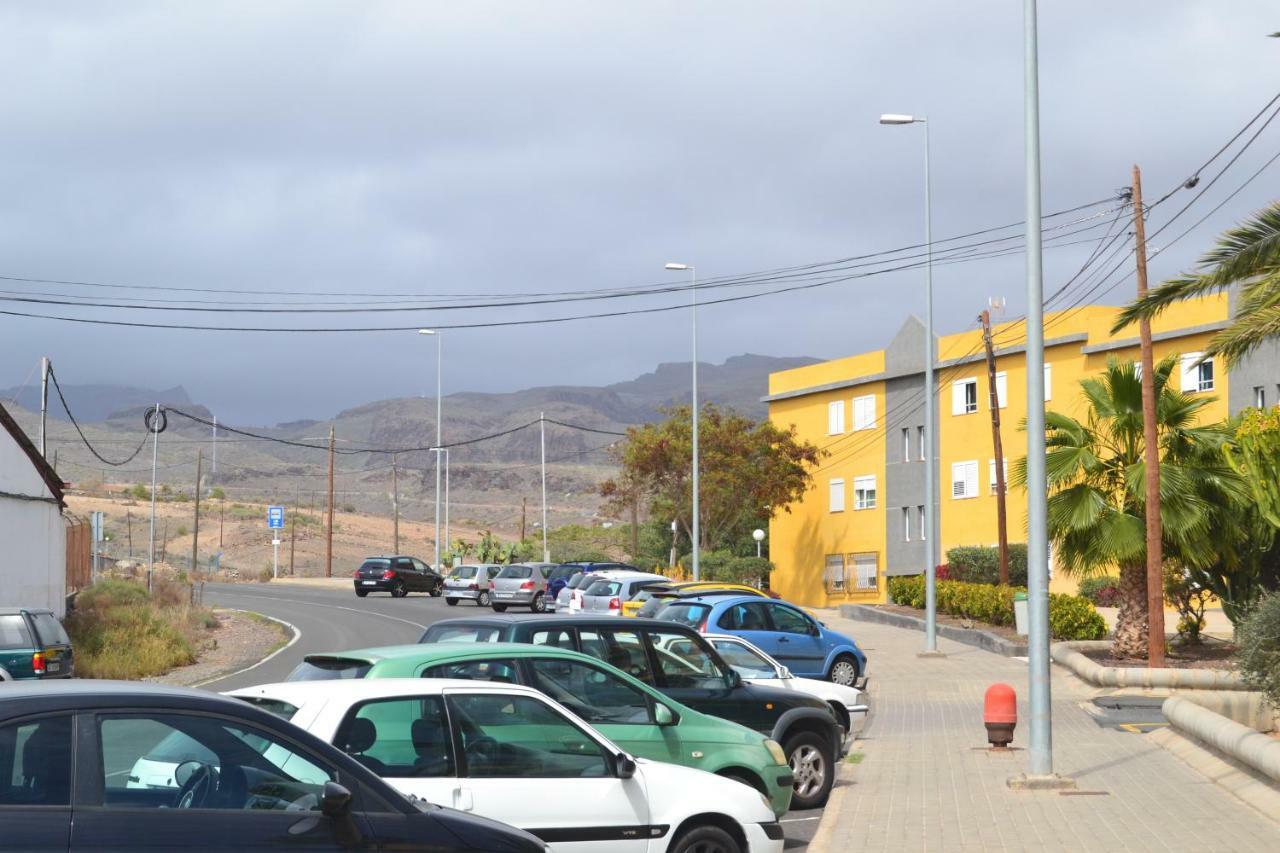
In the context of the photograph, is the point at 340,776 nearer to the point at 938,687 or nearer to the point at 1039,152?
the point at 1039,152

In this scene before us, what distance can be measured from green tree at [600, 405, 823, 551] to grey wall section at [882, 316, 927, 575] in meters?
3.48

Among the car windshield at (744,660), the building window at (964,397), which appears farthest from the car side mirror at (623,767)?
the building window at (964,397)

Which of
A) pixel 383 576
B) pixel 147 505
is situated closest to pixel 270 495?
pixel 147 505

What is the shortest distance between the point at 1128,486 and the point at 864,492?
3293cm

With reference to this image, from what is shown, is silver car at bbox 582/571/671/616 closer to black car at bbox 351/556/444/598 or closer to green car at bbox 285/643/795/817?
green car at bbox 285/643/795/817

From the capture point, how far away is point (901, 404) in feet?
187

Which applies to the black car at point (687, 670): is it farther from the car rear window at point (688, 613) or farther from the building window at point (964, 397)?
the building window at point (964, 397)

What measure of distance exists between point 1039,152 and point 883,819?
701cm

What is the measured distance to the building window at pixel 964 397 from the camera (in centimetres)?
5347

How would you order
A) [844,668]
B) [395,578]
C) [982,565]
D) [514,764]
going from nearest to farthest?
[514,764], [844,668], [982,565], [395,578]

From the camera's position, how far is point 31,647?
20.5 meters

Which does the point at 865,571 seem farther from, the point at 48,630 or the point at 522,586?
the point at 48,630

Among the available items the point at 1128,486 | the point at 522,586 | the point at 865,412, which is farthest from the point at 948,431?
the point at 1128,486

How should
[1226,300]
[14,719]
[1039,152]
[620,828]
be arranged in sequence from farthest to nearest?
[1226,300] → [1039,152] → [620,828] → [14,719]
